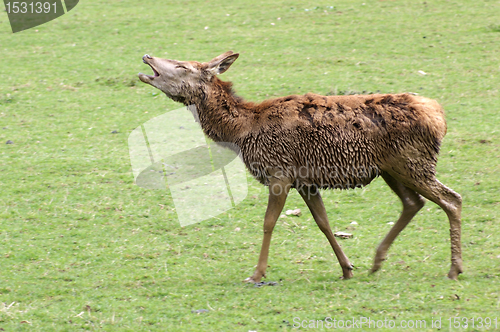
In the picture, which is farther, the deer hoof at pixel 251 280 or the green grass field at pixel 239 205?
the deer hoof at pixel 251 280

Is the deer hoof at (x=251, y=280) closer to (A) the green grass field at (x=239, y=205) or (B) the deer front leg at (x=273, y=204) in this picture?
(B) the deer front leg at (x=273, y=204)

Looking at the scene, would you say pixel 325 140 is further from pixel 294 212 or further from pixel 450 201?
pixel 294 212

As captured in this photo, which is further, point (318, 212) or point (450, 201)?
point (318, 212)

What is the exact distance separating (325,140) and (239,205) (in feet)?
7.92

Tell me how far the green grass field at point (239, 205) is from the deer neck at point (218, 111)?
1389 mm

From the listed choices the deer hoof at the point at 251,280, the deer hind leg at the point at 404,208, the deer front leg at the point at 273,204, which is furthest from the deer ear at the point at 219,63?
the deer hoof at the point at 251,280

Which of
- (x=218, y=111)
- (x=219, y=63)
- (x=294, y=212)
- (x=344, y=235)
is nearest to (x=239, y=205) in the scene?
(x=294, y=212)

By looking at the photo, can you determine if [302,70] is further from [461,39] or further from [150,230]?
[150,230]

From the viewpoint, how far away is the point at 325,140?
19.4 feet

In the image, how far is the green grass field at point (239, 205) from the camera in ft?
18.3

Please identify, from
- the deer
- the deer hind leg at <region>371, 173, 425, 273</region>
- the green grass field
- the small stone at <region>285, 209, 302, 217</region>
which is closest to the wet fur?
the deer

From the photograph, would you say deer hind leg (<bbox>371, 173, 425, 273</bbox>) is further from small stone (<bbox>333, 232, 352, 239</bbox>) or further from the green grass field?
small stone (<bbox>333, 232, 352, 239</bbox>)

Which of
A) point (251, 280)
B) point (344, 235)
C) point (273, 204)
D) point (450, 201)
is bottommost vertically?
point (344, 235)

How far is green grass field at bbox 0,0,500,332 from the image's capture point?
18.3 ft
